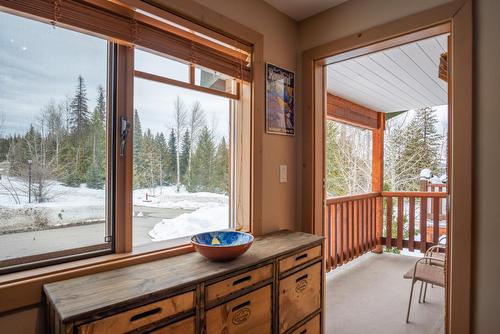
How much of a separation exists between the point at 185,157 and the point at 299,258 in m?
0.93

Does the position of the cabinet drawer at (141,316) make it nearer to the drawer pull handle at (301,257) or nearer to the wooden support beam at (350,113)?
the drawer pull handle at (301,257)

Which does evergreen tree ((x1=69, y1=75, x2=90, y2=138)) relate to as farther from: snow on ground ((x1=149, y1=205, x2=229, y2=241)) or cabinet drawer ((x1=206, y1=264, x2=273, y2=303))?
cabinet drawer ((x1=206, y1=264, x2=273, y2=303))

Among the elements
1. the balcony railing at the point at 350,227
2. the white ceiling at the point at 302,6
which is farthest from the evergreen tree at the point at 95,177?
the balcony railing at the point at 350,227

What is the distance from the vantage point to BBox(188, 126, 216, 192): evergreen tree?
184cm

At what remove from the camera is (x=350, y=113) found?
407 centimetres

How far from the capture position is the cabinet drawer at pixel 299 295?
1.65m

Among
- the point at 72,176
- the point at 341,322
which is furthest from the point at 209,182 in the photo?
the point at 341,322

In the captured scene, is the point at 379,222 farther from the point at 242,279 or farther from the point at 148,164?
the point at 148,164

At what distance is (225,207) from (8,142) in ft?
4.11

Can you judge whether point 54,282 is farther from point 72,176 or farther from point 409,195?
point 409,195

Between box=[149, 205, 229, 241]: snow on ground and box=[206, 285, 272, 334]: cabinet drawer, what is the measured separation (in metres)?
0.58

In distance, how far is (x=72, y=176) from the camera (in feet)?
4.41

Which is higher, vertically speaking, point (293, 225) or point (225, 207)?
point (225, 207)

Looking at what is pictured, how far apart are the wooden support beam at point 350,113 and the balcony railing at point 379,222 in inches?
41.5
